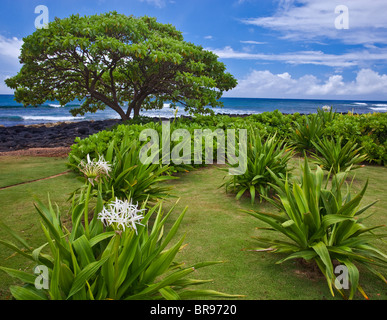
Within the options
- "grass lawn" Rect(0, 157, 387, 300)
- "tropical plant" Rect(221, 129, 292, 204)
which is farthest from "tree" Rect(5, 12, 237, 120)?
"tropical plant" Rect(221, 129, 292, 204)

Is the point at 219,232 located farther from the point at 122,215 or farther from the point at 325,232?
the point at 122,215

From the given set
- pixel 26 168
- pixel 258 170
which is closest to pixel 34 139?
pixel 26 168

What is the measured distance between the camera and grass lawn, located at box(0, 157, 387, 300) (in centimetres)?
275

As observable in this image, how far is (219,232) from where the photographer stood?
3.90 meters

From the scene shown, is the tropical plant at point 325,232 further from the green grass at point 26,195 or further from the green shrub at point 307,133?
Result: the green shrub at point 307,133

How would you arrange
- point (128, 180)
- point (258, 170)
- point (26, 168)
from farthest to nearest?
point (26, 168) → point (258, 170) → point (128, 180)

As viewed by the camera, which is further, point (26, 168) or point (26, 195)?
point (26, 168)

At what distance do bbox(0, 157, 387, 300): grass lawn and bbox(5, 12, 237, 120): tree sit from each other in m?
4.07

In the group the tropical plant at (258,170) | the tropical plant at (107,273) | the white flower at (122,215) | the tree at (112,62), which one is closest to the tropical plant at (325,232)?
the tropical plant at (107,273)

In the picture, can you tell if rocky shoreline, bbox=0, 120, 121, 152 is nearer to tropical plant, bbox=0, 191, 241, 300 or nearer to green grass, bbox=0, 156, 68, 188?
green grass, bbox=0, 156, 68, 188

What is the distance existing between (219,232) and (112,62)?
28.3ft

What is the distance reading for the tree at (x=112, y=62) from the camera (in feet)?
30.3

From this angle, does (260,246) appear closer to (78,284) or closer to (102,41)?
(78,284)
